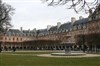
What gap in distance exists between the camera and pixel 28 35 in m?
189

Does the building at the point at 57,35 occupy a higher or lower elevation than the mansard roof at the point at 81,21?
lower

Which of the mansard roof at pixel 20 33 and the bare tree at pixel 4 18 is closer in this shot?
the bare tree at pixel 4 18

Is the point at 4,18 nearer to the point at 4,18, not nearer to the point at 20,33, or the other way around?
the point at 4,18

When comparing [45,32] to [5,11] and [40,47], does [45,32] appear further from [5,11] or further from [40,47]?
[5,11]

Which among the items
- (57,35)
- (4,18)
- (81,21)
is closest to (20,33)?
(57,35)

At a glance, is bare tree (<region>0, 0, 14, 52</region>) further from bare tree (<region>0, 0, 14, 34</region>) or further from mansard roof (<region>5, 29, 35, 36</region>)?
mansard roof (<region>5, 29, 35, 36</region>)

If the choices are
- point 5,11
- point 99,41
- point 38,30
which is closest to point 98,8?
point 5,11

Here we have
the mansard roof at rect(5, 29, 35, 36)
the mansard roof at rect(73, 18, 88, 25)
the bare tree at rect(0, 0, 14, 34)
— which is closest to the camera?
the bare tree at rect(0, 0, 14, 34)

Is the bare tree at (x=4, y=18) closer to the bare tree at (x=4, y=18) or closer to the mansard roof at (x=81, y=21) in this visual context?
the bare tree at (x=4, y=18)

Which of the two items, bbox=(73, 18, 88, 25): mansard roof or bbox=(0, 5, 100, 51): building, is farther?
bbox=(73, 18, 88, 25): mansard roof

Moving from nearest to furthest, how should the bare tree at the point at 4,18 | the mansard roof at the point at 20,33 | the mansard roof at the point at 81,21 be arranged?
1. the bare tree at the point at 4,18
2. the mansard roof at the point at 81,21
3. the mansard roof at the point at 20,33

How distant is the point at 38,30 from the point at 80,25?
58.1m

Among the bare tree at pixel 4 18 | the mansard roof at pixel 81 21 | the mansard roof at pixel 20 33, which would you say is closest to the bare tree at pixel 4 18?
the bare tree at pixel 4 18

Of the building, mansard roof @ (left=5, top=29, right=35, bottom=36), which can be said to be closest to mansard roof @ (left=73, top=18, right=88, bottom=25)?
the building
